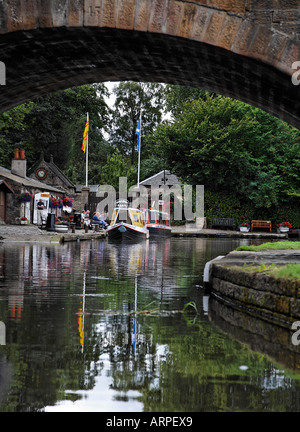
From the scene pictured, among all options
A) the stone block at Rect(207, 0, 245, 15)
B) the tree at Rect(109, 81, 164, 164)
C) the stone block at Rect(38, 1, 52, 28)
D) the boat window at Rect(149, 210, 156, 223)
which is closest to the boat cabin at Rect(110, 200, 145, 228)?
the boat window at Rect(149, 210, 156, 223)

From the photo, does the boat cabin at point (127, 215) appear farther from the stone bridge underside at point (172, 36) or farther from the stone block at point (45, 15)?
the stone block at point (45, 15)

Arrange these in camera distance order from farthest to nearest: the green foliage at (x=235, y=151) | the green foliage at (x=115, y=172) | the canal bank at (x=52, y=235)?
the green foliage at (x=115, y=172) < the green foliage at (x=235, y=151) < the canal bank at (x=52, y=235)

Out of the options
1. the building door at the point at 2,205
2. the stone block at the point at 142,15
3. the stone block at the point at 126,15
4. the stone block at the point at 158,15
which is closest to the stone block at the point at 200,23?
the stone block at the point at 158,15

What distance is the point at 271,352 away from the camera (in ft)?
16.3

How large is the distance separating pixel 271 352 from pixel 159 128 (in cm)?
3891

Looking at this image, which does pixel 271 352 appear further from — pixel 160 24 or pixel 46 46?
pixel 46 46

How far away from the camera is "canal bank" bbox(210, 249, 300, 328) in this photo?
19.9 ft

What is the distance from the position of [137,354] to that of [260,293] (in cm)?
260

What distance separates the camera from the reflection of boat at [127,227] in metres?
27.9

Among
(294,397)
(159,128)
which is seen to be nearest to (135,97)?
(159,128)

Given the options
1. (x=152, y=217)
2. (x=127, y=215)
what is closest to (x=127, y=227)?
(x=127, y=215)

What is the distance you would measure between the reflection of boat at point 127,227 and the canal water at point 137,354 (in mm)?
18907

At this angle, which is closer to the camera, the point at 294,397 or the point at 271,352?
the point at 294,397
